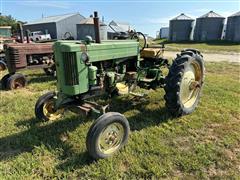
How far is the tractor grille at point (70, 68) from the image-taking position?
128 inches

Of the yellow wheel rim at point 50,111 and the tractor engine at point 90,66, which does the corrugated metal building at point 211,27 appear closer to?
the tractor engine at point 90,66

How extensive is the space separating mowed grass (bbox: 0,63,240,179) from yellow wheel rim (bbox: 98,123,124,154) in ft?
0.42

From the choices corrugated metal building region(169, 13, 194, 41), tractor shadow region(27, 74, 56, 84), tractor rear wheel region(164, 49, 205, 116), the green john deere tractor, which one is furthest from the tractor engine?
corrugated metal building region(169, 13, 194, 41)

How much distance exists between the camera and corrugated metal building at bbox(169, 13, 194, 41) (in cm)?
3597

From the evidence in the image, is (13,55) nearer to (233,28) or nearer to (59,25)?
(233,28)

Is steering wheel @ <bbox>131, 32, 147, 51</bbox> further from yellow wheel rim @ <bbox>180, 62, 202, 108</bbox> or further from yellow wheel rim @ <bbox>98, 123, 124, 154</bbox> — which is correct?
yellow wheel rim @ <bbox>98, 123, 124, 154</bbox>

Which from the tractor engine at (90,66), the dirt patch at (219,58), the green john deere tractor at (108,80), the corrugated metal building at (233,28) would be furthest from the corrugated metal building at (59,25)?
the tractor engine at (90,66)

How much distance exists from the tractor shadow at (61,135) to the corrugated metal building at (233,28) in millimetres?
30210

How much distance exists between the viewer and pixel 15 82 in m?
6.86

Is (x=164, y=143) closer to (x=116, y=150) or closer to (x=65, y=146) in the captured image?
(x=116, y=150)

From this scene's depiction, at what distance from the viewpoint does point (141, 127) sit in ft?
13.5

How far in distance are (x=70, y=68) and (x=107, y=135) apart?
1.06 metres

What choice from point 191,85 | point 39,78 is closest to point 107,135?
point 191,85

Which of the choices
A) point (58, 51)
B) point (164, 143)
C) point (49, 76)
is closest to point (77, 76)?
point (58, 51)
